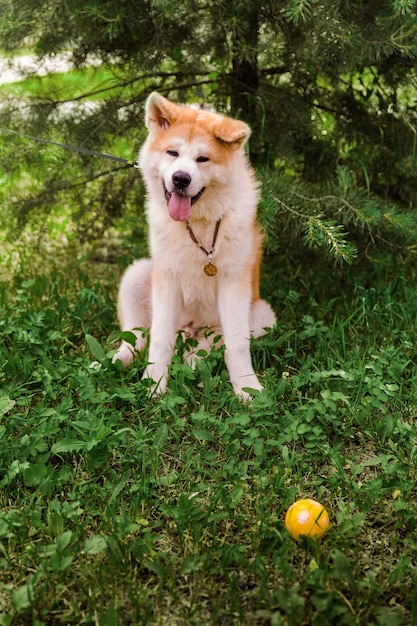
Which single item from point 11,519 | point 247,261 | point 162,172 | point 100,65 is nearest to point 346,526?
point 11,519

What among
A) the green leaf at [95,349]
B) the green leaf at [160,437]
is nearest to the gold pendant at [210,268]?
the green leaf at [95,349]

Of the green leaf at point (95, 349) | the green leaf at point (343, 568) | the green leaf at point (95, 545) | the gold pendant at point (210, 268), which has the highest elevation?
the gold pendant at point (210, 268)

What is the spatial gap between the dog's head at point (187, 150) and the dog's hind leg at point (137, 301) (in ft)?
2.31

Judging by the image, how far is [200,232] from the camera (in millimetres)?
2877

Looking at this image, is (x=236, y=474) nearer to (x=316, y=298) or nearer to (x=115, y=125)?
(x=316, y=298)

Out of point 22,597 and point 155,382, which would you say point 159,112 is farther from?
point 22,597

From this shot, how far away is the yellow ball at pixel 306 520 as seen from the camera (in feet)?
6.64

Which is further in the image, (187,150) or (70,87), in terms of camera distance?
(70,87)

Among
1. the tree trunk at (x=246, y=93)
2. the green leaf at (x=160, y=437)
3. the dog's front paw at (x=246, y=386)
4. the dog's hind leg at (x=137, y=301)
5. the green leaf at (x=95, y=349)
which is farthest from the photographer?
the tree trunk at (x=246, y=93)

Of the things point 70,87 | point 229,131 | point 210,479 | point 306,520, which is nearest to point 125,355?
point 210,479

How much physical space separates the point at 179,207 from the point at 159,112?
446 mm

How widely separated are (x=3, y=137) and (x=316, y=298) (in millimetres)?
2133

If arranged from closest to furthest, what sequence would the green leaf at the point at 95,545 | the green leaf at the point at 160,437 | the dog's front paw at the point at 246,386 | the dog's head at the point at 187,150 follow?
the green leaf at the point at 95,545
the green leaf at the point at 160,437
the dog's head at the point at 187,150
the dog's front paw at the point at 246,386

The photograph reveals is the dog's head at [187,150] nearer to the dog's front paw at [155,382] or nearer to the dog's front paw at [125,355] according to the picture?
the dog's front paw at [155,382]
